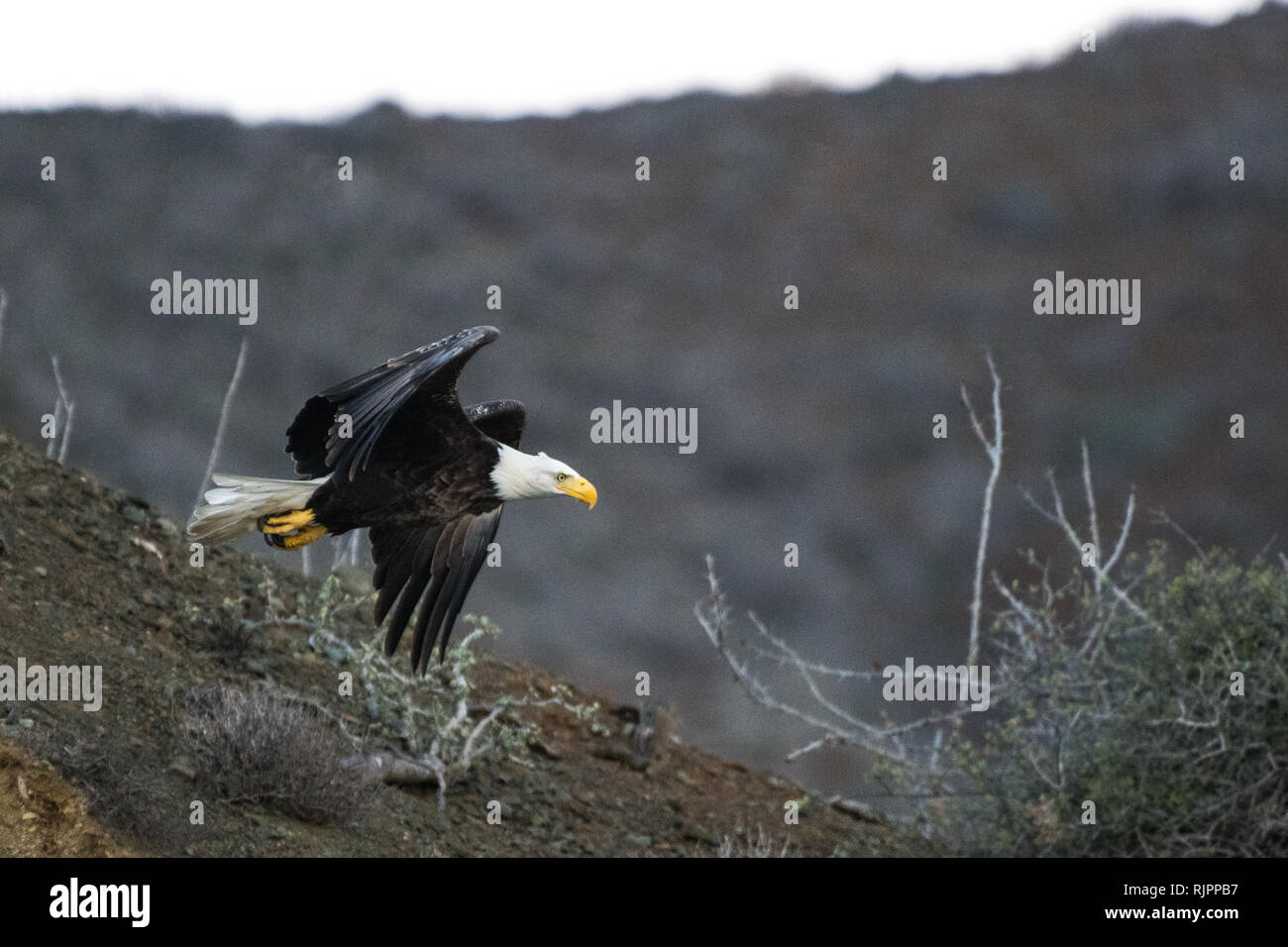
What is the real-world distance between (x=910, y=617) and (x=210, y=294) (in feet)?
71.6

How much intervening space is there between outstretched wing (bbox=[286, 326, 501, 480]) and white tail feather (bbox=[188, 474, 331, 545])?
0.19 meters

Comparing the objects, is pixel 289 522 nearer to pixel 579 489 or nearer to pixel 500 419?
pixel 579 489

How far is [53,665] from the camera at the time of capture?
7.43 m

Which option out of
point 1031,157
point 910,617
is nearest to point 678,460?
point 910,617

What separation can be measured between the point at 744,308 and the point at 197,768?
99.6ft

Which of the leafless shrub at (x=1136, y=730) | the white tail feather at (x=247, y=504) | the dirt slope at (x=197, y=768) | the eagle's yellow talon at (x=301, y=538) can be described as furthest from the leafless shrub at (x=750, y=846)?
the white tail feather at (x=247, y=504)

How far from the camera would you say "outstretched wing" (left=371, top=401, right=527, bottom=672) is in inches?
299

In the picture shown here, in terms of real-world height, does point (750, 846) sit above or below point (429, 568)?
below

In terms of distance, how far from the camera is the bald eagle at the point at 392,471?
6.37m

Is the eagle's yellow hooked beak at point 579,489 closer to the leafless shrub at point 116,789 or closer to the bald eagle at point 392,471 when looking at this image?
the bald eagle at point 392,471

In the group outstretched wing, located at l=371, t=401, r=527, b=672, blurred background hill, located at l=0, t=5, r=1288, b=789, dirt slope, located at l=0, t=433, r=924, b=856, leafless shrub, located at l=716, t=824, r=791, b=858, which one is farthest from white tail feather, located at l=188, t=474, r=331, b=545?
blurred background hill, located at l=0, t=5, r=1288, b=789

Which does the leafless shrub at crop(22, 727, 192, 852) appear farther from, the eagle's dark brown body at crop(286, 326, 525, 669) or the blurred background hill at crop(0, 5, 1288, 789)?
the blurred background hill at crop(0, 5, 1288, 789)

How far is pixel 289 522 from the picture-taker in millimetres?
6863

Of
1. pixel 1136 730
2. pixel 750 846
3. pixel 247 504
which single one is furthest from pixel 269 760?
pixel 1136 730
